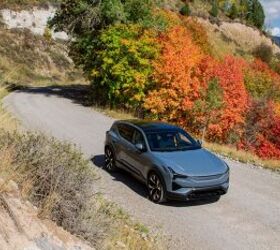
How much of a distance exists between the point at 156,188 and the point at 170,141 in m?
1.51

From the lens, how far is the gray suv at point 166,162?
11406mm

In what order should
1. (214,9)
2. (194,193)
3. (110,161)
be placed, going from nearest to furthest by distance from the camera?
(194,193)
(110,161)
(214,9)

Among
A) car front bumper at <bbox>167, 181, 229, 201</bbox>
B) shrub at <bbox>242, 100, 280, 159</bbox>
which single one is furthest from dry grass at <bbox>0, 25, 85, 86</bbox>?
car front bumper at <bbox>167, 181, 229, 201</bbox>

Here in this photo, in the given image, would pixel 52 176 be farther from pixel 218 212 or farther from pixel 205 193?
pixel 218 212

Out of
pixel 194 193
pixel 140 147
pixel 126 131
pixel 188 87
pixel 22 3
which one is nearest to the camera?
Result: pixel 194 193

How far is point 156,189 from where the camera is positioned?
1198cm

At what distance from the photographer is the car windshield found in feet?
41.5

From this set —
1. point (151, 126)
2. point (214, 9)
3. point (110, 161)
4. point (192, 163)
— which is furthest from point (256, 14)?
point (192, 163)

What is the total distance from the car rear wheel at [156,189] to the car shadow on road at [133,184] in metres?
0.25

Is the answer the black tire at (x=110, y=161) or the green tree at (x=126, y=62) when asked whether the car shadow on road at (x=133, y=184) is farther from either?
the green tree at (x=126, y=62)

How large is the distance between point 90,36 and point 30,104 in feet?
22.1

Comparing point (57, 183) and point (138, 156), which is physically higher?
point (57, 183)

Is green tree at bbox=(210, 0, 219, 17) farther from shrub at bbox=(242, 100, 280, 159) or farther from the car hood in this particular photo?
the car hood

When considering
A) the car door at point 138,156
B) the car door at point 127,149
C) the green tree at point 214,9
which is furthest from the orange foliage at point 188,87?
the green tree at point 214,9
